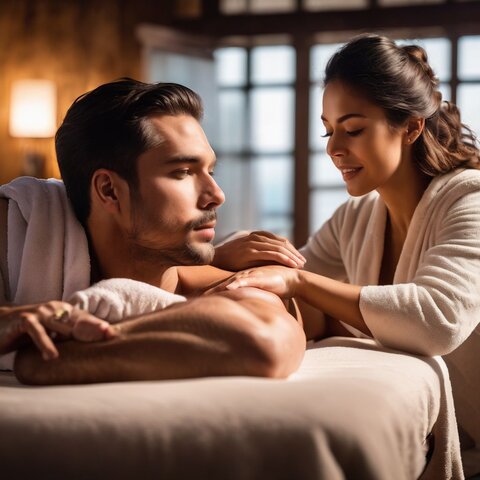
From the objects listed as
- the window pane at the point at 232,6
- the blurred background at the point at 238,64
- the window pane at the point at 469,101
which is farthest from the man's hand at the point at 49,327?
the window pane at the point at 232,6

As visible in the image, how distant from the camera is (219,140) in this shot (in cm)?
591

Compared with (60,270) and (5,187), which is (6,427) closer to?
(60,270)

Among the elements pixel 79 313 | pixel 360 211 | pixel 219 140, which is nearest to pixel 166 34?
pixel 219 140

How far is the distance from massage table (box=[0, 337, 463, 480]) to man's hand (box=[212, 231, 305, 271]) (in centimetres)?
66

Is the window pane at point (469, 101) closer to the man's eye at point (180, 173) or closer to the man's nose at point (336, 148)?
the man's nose at point (336, 148)

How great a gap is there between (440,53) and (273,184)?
1425 millimetres

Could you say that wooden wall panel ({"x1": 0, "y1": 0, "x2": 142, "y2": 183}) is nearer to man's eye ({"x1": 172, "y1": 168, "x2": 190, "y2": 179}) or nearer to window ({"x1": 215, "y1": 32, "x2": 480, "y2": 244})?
→ window ({"x1": 215, "y1": 32, "x2": 480, "y2": 244})

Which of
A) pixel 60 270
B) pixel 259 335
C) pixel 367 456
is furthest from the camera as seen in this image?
pixel 60 270

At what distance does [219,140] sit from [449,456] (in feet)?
14.9

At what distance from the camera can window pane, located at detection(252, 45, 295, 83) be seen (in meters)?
5.93

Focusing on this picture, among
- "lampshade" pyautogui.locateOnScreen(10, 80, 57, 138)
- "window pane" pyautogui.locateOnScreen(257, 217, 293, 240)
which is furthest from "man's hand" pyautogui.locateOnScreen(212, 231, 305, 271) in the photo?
"window pane" pyautogui.locateOnScreen(257, 217, 293, 240)

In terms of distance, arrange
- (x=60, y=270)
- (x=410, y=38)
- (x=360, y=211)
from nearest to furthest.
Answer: (x=60, y=270)
(x=360, y=211)
(x=410, y=38)

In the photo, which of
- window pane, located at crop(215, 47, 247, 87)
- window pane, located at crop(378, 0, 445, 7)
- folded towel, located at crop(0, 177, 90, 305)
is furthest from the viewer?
window pane, located at crop(215, 47, 247, 87)

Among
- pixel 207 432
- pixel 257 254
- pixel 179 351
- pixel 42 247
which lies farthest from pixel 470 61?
pixel 207 432
